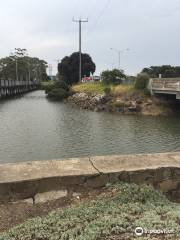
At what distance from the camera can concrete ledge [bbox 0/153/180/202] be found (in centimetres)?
546

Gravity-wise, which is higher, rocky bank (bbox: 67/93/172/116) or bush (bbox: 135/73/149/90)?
bush (bbox: 135/73/149/90)

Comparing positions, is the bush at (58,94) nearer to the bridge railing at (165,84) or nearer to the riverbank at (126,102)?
the riverbank at (126,102)

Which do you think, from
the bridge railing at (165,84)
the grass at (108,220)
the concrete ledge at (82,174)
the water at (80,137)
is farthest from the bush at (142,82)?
the grass at (108,220)

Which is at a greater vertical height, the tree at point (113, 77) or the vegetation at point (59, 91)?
the tree at point (113, 77)

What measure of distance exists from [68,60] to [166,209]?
81.7 m

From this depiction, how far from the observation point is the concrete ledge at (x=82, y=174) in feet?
17.9

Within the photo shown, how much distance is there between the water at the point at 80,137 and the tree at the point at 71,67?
50.5 m

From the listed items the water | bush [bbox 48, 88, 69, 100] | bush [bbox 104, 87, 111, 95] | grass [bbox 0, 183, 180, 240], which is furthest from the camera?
bush [bbox 48, 88, 69, 100]

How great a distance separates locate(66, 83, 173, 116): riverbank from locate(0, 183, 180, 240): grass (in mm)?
36422

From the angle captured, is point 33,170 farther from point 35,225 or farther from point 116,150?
point 116,150

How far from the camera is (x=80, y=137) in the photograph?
24.8 metres

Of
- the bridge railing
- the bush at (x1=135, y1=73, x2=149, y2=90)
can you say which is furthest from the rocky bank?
the bush at (x1=135, y1=73, x2=149, y2=90)

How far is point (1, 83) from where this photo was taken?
66875 mm

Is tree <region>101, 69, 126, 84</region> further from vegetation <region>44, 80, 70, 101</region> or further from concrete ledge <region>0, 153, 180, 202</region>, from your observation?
concrete ledge <region>0, 153, 180, 202</region>
